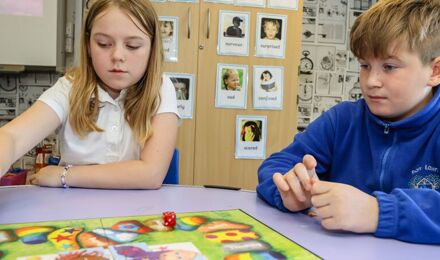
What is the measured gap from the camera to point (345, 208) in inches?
26.6

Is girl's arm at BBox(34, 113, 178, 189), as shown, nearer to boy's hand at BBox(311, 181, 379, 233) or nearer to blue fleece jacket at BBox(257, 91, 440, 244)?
blue fleece jacket at BBox(257, 91, 440, 244)

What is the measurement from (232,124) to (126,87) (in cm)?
110

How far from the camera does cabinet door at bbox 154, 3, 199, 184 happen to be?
2.14 m

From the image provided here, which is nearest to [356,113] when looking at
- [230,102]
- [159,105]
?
[159,105]

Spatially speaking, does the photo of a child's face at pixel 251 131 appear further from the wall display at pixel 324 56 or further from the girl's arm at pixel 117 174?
the girl's arm at pixel 117 174

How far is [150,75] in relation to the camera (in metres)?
1.22

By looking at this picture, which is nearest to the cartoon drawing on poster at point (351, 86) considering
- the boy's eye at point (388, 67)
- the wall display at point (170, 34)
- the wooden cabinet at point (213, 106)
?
the wooden cabinet at point (213, 106)

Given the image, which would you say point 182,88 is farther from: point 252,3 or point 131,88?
point 131,88

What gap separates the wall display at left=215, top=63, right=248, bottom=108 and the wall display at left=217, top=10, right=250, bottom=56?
8 centimetres

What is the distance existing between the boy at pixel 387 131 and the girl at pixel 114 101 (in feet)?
1.12

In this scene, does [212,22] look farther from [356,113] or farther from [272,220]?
[272,220]

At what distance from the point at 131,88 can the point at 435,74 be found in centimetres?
78

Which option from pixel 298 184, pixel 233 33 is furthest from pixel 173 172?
pixel 233 33

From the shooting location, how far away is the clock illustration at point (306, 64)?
2805mm
